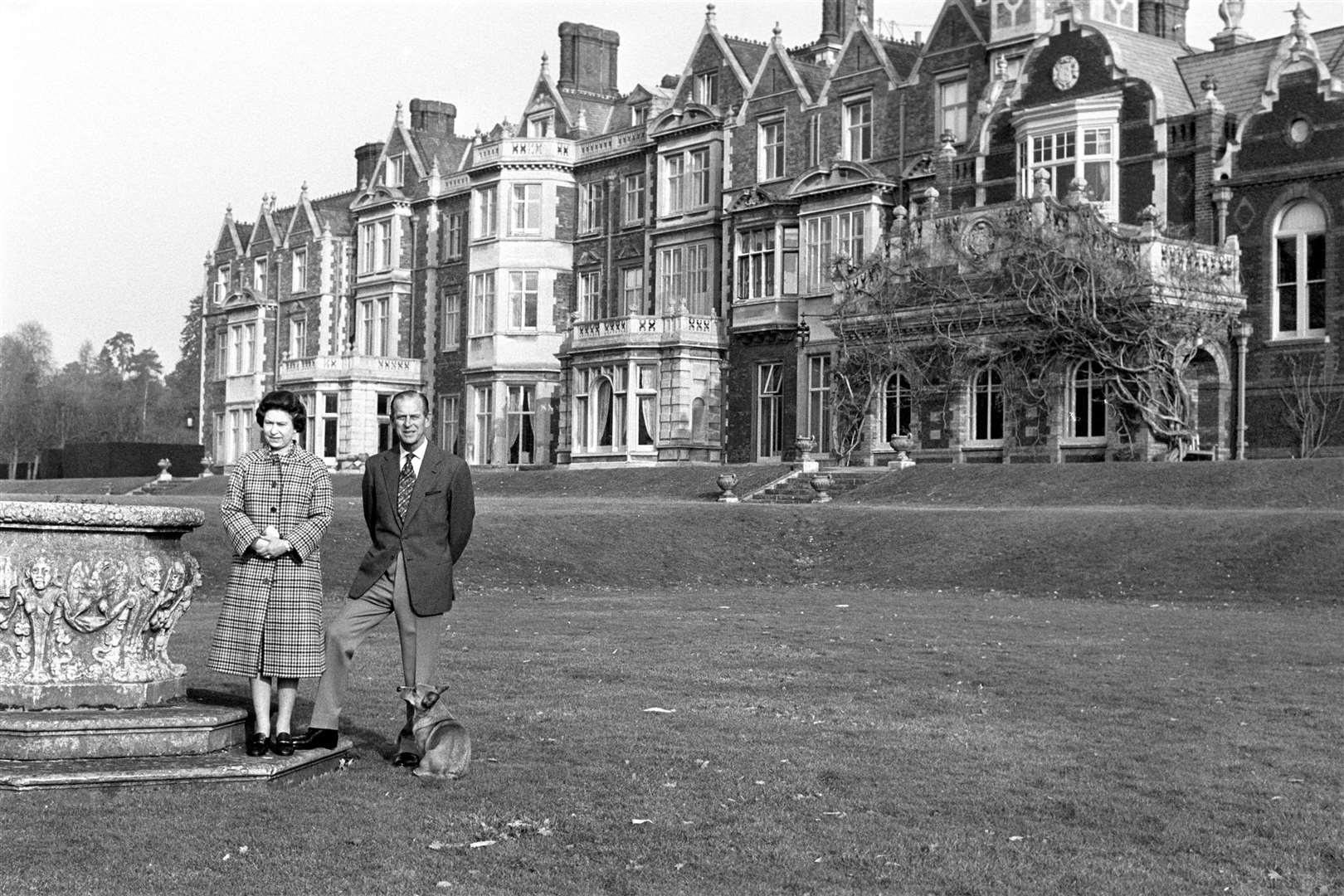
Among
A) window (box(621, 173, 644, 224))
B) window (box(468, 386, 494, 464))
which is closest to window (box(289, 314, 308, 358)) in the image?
window (box(468, 386, 494, 464))

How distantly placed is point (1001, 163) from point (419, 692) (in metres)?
32.1

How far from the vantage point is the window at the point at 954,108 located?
135 feet

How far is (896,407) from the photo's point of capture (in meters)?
40.0

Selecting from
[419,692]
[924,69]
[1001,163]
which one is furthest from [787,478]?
[419,692]

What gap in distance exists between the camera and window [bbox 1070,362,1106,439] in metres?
35.1

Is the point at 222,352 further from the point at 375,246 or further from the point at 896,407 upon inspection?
the point at 896,407

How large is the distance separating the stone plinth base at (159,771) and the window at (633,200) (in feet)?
138

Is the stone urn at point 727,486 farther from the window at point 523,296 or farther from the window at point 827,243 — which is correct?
the window at point 523,296

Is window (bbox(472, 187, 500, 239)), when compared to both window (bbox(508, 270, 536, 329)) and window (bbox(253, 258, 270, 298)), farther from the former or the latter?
window (bbox(253, 258, 270, 298))

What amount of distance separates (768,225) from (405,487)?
35.9 meters

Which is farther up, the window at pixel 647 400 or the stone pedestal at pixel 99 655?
the window at pixel 647 400

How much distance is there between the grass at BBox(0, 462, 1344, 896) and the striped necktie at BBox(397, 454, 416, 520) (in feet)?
4.77

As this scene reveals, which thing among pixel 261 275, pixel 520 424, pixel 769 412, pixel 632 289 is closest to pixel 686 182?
pixel 632 289

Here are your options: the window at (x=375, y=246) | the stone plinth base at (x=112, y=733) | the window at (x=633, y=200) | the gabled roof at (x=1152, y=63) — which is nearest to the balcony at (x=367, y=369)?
the window at (x=375, y=246)
